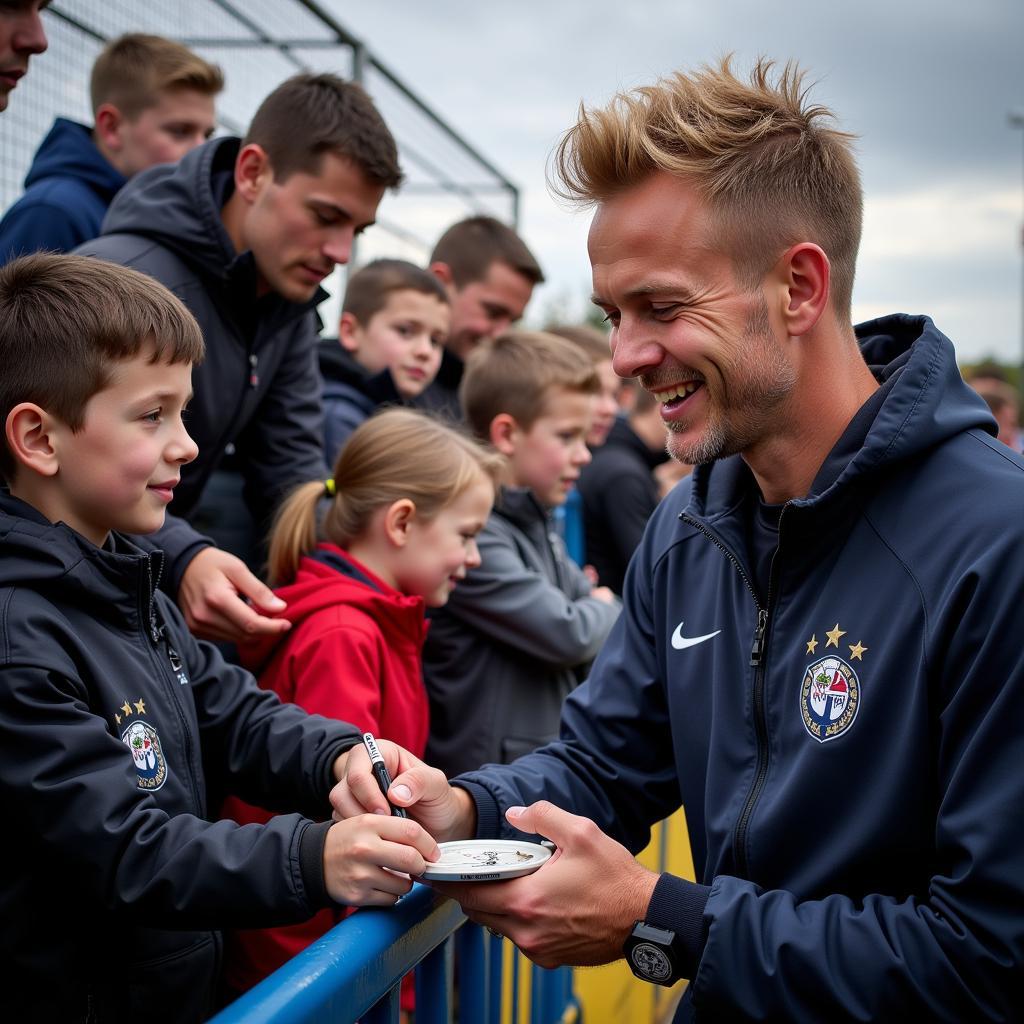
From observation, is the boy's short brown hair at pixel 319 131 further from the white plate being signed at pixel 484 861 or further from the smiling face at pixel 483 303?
the white plate being signed at pixel 484 861

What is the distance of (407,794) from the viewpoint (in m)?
2.05

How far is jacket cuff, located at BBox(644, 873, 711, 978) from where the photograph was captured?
185cm

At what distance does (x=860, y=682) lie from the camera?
6.40 feet

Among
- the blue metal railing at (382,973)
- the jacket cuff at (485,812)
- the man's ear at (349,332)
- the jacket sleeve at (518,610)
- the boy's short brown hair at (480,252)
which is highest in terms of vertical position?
the boy's short brown hair at (480,252)

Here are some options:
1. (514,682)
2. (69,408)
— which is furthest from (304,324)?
(69,408)

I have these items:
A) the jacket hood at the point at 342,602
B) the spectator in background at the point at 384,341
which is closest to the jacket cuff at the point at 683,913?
the jacket hood at the point at 342,602

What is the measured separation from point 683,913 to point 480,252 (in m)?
4.52

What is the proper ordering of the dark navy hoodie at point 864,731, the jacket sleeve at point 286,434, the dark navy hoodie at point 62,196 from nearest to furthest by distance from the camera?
the dark navy hoodie at point 864,731 < the dark navy hoodie at point 62,196 < the jacket sleeve at point 286,434

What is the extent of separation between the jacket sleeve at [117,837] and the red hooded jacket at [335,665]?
966 mm

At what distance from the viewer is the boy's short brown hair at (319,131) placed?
3.55m

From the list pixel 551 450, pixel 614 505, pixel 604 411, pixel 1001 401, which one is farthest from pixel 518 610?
pixel 1001 401

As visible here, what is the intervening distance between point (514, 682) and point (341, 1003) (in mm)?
2409

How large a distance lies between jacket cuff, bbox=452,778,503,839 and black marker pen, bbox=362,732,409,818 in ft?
0.82

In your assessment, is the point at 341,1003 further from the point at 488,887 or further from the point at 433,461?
the point at 433,461
